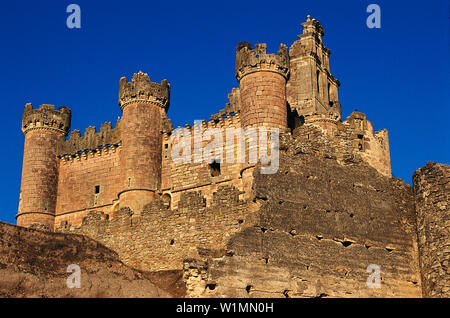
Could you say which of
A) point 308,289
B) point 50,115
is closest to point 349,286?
point 308,289

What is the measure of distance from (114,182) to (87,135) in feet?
11.6

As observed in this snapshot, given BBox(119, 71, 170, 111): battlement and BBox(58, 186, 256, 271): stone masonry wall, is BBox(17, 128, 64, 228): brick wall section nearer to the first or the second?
BBox(119, 71, 170, 111): battlement

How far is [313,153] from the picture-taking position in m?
23.5

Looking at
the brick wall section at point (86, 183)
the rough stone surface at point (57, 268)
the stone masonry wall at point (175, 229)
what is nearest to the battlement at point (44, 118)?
the brick wall section at point (86, 183)

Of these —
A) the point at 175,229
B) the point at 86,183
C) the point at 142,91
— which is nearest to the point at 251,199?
the point at 175,229

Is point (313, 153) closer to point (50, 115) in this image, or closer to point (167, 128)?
point (167, 128)

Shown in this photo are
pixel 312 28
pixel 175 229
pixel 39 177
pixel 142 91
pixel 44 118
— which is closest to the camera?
pixel 175 229

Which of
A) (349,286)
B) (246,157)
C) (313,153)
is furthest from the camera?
(246,157)

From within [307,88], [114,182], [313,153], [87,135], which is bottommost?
[313,153]

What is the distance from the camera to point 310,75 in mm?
37125

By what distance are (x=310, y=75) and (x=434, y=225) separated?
52.3ft

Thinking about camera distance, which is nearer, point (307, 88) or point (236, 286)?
point (236, 286)

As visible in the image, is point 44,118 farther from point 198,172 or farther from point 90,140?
point 198,172

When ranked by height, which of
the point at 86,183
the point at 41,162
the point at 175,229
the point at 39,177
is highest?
the point at 41,162
